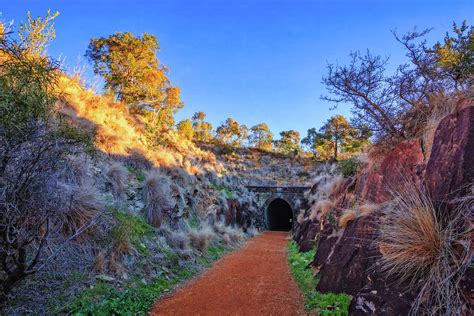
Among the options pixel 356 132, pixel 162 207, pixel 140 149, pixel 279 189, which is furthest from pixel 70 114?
pixel 279 189

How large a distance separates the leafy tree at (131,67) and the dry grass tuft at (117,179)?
7508 mm

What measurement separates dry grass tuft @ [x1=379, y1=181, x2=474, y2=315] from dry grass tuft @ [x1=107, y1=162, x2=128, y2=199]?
7288mm

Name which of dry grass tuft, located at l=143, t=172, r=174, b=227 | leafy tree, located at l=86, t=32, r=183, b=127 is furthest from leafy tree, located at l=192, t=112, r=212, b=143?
dry grass tuft, located at l=143, t=172, r=174, b=227

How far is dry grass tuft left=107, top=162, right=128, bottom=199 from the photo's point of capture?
8211 millimetres

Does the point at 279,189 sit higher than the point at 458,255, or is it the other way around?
the point at 279,189

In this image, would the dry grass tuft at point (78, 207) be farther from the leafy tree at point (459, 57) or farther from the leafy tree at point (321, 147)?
the leafy tree at point (321, 147)

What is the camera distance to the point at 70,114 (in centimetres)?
957

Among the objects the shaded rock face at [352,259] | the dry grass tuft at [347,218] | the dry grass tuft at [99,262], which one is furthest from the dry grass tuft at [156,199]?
the dry grass tuft at [347,218]

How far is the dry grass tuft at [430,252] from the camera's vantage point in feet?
8.55

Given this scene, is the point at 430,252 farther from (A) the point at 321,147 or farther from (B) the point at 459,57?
(A) the point at 321,147

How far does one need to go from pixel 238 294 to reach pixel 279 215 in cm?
2532

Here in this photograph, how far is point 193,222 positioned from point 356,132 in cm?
738

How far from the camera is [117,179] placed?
28.1 feet

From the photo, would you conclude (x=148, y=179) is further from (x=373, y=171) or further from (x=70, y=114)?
(x=373, y=171)
